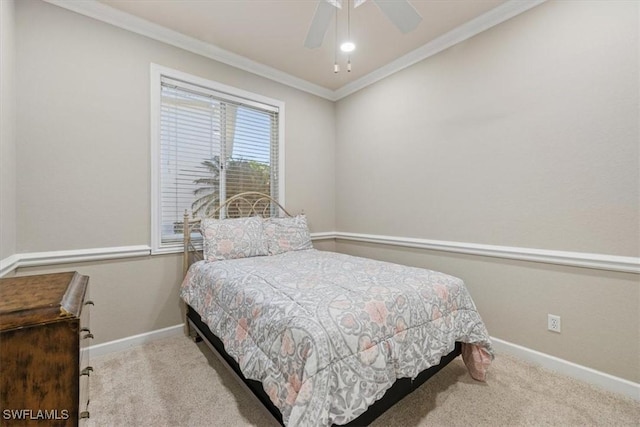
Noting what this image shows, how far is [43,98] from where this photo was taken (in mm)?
2045

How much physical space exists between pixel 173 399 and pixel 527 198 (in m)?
2.81

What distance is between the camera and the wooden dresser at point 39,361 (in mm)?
738

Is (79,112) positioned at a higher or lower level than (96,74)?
lower

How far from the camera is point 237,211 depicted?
3.13 metres

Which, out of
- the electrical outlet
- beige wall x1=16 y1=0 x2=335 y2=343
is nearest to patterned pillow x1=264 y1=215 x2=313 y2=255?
beige wall x1=16 y1=0 x2=335 y2=343

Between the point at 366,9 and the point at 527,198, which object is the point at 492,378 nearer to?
the point at 527,198

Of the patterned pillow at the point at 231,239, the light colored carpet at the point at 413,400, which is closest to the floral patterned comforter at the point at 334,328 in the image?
the light colored carpet at the point at 413,400

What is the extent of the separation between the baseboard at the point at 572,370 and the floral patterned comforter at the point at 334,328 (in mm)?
581

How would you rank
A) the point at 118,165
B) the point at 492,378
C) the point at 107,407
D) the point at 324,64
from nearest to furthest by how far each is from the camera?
the point at 107,407, the point at 492,378, the point at 118,165, the point at 324,64

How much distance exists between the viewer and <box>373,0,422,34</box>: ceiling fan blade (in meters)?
1.49

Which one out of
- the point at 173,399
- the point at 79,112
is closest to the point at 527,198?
the point at 173,399

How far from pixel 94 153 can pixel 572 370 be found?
386 centimetres

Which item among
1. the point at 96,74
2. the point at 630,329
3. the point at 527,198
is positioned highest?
the point at 96,74

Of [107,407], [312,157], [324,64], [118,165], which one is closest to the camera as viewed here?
[107,407]
